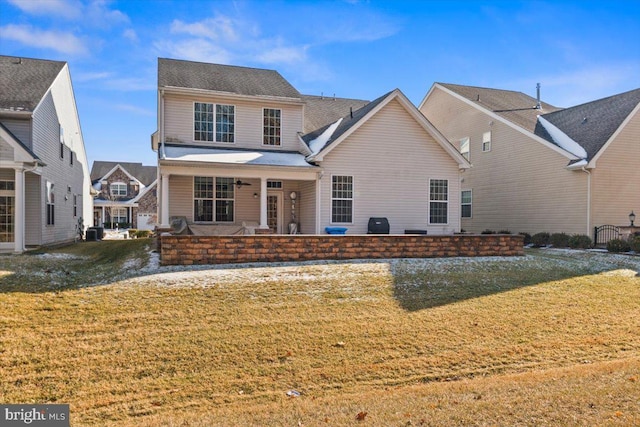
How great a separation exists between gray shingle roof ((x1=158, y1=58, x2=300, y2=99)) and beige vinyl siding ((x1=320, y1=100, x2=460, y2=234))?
407 centimetres

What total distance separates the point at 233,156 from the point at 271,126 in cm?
288

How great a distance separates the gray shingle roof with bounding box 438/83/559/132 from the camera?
22.2 m

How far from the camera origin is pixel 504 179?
22172mm

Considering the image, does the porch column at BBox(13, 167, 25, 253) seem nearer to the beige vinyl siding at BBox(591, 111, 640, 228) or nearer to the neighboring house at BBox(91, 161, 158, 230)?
the beige vinyl siding at BBox(591, 111, 640, 228)

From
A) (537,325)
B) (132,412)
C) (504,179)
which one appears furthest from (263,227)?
(504,179)

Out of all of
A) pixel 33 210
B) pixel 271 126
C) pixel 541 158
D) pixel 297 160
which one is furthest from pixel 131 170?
pixel 541 158

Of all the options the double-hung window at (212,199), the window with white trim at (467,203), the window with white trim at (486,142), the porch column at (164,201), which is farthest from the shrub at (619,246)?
the porch column at (164,201)

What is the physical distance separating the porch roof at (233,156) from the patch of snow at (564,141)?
11225 mm

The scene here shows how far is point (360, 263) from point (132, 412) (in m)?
6.77

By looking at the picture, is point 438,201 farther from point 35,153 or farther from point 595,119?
point 35,153

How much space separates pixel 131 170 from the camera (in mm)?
50406

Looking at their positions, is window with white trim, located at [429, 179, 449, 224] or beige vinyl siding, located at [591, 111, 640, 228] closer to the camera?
window with white trim, located at [429, 179, 449, 224]

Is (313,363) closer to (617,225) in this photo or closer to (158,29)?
(158,29)

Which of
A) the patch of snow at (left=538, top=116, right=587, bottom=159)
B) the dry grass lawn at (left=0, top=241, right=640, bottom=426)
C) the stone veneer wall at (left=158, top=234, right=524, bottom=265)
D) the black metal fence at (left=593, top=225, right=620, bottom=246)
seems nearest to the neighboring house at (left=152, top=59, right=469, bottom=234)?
the stone veneer wall at (left=158, top=234, right=524, bottom=265)
